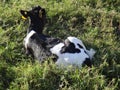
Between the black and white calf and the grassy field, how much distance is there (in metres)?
0.15

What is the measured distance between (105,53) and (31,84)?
1.70 metres

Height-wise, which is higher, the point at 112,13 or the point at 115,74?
the point at 112,13

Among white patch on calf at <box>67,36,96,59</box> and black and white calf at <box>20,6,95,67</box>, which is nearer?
black and white calf at <box>20,6,95,67</box>

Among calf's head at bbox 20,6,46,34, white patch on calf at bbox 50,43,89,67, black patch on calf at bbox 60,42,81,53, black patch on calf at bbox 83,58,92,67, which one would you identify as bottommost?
black patch on calf at bbox 83,58,92,67

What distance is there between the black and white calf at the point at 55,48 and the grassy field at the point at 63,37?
0.48 feet

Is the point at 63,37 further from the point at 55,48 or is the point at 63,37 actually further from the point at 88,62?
the point at 88,62

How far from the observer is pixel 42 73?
6.36 meters

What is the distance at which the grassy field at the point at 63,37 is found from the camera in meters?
6.25

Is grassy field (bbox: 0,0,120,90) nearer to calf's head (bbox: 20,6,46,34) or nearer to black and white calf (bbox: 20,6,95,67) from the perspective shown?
black and white calf (bbox: 20,6,95,67)

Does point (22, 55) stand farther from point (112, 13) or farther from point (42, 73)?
point (112, 13)

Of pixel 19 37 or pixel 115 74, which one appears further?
pixel 19 37

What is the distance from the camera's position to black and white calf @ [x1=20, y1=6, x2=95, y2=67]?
6492 millimetres

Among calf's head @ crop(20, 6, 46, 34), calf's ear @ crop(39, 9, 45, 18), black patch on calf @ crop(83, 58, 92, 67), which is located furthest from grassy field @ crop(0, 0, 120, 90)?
calf's ear @ crop(39, 9, 45, 18)

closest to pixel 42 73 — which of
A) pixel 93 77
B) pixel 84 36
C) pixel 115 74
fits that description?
pixel 93 77
